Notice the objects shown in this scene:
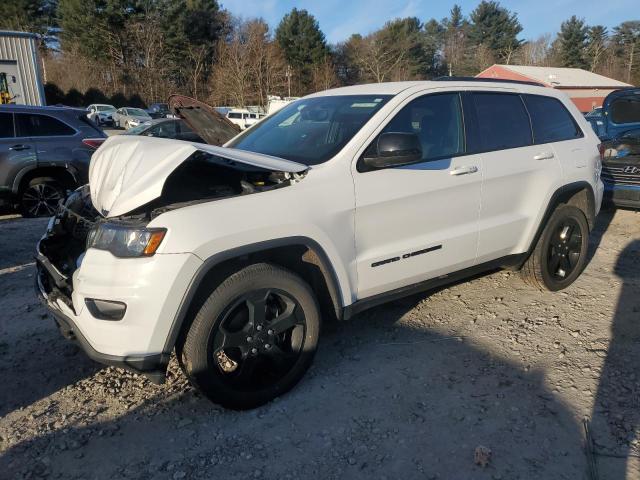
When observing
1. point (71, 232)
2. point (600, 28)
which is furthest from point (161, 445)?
point (600, 28)

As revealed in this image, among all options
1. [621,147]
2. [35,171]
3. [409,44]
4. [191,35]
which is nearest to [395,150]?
[621,147]

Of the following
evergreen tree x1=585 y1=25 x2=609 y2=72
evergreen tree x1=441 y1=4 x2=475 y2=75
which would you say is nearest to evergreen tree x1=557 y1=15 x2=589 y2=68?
evergreen tree x1=585 y1=25 x2=609 y2=72

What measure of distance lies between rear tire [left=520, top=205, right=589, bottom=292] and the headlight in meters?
3.30

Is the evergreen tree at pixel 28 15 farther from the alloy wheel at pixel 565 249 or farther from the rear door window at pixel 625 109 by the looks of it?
the alloy wheel at pixel 565 249

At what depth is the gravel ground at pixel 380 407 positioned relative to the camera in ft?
8.48

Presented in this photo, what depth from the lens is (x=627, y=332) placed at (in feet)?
12.8

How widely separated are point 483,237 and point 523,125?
1.10 metres

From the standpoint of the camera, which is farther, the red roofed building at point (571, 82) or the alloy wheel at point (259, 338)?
the red roofed building at point (571, 82)

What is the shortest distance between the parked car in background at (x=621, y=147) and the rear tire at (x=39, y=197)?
798cm

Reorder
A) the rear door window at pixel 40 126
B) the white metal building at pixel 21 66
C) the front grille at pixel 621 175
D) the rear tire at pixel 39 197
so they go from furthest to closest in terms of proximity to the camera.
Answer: the white metal building at pixel 21 66 < the rear tire at pixel 39 197 < the rear door window at pixel 40 126 < the front grille at pixel 621 175

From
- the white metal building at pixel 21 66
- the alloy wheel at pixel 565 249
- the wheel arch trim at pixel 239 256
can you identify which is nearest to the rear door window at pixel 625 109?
the alloy wheel at pixel 565 249

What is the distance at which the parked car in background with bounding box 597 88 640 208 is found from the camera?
695 centimetres

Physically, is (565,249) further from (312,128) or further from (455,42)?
(455,42)

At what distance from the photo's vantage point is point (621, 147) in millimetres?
7531
